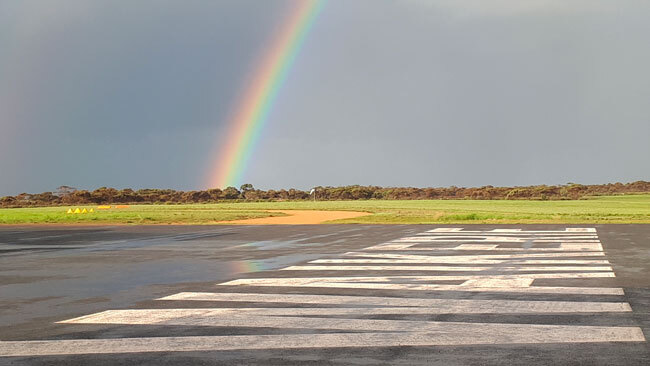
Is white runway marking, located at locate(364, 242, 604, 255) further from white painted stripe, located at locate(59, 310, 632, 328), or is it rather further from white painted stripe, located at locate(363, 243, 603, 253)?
white painted stripe, located at locate(59, 310, 632, 328)

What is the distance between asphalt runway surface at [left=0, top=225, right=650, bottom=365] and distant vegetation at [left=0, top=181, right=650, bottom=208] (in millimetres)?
84682

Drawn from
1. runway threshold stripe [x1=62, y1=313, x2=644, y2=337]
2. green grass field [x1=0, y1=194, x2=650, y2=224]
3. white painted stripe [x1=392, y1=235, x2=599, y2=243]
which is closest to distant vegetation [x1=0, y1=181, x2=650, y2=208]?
Result: green grass field [x1=0, y1=194, x2=650, y2=224]

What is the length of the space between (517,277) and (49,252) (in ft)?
47.6

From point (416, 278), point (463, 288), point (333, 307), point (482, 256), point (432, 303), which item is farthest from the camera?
point (482, 256)

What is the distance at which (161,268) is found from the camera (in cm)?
1577

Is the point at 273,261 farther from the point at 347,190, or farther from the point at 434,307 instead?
the point at 347,190

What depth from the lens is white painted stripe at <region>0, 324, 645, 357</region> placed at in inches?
283

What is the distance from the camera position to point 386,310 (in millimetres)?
9414

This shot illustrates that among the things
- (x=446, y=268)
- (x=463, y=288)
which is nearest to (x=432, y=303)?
(x=463, y=288)

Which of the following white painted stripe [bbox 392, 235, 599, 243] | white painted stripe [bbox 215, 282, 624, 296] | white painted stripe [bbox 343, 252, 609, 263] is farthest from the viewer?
white painted stripe [bbox 392, 235, 599, 243]

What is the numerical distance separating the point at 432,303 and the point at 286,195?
10407 centimetres

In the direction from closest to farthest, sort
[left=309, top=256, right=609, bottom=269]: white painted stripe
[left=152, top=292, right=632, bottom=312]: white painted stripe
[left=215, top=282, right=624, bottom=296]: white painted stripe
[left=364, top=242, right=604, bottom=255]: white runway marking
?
[left=152, top=292, right=632, bottom=312]: white painted stripe, [left=215, top=282, right=624, bottom=296]: white painted stripe, [left=309, top=256, right=609, bottom=269]: white painted stripe, [left=364, top=242, right=604, bottom=255]: white runway marking

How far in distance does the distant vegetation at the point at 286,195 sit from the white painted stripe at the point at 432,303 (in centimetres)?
9020

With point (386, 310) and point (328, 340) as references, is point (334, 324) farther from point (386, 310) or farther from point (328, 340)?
point (386, 310)
